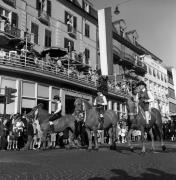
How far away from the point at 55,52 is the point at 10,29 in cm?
514

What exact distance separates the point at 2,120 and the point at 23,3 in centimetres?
1460

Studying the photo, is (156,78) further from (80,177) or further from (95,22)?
(80,177)

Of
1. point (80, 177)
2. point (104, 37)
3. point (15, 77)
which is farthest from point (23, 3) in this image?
point (80, 177)

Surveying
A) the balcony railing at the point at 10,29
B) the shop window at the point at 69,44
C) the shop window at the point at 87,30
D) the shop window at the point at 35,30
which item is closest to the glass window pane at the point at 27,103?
the balcony railing at the point at 10,29

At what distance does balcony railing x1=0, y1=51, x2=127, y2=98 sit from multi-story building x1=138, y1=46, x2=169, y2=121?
1240 inches

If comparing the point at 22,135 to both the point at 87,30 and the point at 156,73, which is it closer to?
the point at 87,30

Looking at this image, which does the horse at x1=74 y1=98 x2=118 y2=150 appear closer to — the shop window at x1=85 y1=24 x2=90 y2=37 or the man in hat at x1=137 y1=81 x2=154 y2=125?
the man in hat at x1=137 y1=81 x2=154 y2=125

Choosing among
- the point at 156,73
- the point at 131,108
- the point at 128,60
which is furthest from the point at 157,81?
the point at 131,108

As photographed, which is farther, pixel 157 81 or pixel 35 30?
pixel 157 81

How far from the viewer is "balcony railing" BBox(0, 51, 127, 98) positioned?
23.4 metres

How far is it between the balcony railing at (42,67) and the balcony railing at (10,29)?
2761 millimetres

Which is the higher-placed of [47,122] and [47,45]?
[47,45]

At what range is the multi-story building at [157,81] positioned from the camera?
63500 mm

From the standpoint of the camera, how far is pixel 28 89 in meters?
25.2
